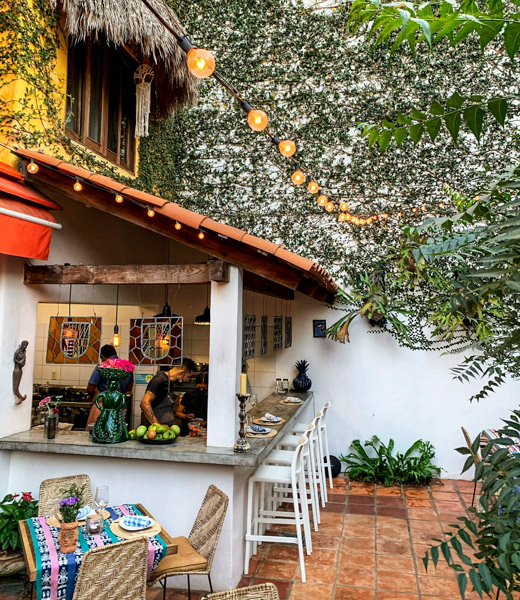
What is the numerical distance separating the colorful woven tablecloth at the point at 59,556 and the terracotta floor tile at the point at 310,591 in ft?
5.16

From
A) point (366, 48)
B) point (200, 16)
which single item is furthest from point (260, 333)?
point (200, 16)

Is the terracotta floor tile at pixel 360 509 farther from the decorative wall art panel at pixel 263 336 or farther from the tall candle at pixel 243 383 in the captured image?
the tall candle at pixel 243 383

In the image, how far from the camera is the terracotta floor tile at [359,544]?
523 centimetres

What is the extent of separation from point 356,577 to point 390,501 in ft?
7.56

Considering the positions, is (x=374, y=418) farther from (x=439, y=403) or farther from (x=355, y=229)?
(x=355, y=229)

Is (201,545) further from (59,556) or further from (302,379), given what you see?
(302,379)

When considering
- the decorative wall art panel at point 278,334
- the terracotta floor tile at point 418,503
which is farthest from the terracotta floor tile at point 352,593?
the decorative wall art panel at point 278,334

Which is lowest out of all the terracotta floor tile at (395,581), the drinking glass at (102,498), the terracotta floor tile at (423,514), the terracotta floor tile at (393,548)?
the terracotta floor tile at (395,581)

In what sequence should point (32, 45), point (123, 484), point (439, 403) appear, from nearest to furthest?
point (123, 484), point (32, 45), point (439, 403)

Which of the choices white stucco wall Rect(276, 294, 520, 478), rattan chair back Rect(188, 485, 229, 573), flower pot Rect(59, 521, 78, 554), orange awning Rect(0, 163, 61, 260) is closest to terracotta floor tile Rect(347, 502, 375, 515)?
white stucco wall Rect(276, 294, 520, 478)

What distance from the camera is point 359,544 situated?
17.5ft

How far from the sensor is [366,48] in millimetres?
8328

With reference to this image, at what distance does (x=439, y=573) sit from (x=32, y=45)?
6592 mm

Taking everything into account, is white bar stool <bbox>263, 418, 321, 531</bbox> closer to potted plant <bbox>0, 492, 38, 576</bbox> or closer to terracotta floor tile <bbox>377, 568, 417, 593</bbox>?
terracotta floor tile <bbox>377, 568, 417, 593</bbox>
